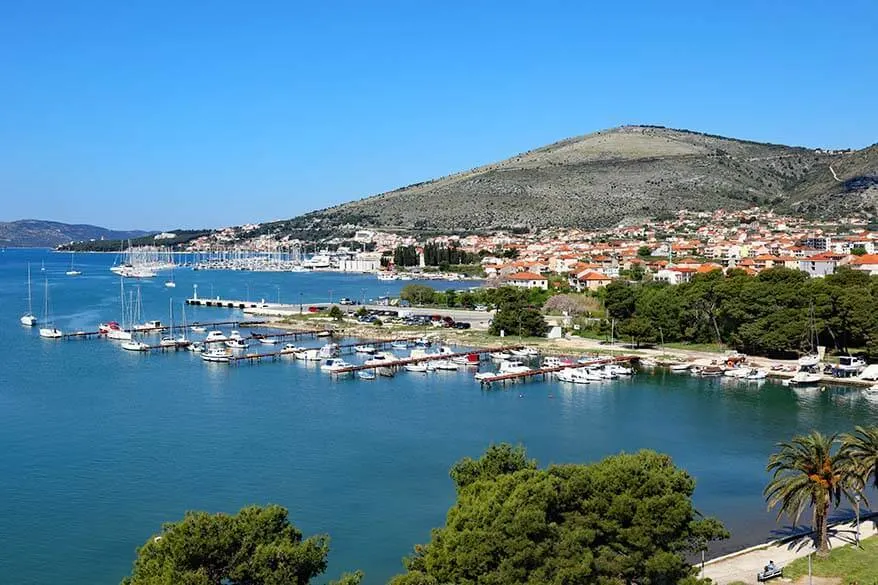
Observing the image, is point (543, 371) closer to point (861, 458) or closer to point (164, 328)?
point (861, 458)

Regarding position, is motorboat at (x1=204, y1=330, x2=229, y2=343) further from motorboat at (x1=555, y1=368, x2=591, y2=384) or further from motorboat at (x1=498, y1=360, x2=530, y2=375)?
motorboat at (x1=555, y1=368, x2=591, y2=384)

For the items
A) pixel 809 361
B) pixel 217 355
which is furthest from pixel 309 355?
pixel 809 361

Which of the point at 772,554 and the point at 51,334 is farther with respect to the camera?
the point at 51,334

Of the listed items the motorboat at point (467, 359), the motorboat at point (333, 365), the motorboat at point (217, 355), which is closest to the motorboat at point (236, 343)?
the motorboat at point (217, 355)

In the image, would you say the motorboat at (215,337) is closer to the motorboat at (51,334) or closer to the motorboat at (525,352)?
the motorboat at (51,334)

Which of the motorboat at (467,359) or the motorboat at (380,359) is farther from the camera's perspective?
the motorboat at (467,359)
